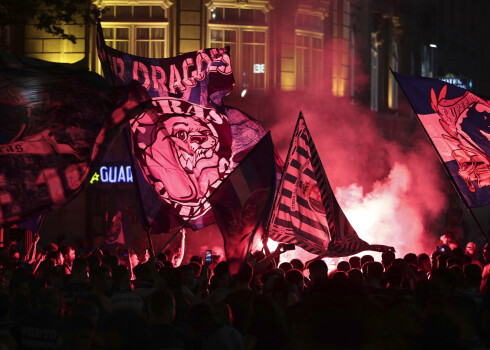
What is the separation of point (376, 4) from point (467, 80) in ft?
34.0

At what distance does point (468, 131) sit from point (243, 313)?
6.58m

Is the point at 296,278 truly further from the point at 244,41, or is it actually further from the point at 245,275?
the point at 244,41

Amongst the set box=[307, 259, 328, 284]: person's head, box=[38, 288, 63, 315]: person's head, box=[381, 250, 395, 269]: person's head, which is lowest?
box=[381, 250, 395, 269]: person's head

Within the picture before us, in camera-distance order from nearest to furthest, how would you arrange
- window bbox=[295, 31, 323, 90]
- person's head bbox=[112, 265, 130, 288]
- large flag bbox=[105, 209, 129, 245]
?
person's head bbox=[112, 265, 130, 288] < large flag bbox=[105, 209, 129, 245] < window bbox=[295, 31, 323, 90]

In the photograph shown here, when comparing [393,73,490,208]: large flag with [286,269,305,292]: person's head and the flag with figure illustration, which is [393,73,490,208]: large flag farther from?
the flag with figure illustration

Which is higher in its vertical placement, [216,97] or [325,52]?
[325,52]

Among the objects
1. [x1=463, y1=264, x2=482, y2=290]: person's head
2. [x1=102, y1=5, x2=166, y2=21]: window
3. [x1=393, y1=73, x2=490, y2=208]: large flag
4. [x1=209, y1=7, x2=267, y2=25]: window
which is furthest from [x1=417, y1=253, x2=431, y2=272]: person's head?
[x1=102, y1=5, x2=166, y2=21]: window

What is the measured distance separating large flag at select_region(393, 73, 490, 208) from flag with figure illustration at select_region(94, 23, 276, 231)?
330 cm

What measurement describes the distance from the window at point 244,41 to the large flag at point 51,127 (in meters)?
17.2

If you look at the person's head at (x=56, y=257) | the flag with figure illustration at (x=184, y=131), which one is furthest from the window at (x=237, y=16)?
the person's head at (x=56, y=257)

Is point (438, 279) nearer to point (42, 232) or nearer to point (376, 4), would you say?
point (42, 232)

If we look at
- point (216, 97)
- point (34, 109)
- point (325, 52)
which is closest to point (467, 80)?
point (325, 52)

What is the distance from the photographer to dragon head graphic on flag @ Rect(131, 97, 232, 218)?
13062 mm

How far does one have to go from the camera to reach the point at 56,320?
6691mm
